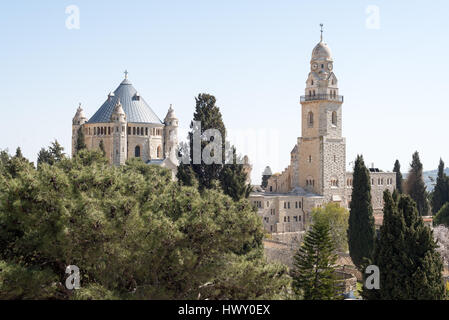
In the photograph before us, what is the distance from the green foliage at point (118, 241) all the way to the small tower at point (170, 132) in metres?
62.9

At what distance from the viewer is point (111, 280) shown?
2334cm

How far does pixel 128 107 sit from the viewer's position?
86250mm

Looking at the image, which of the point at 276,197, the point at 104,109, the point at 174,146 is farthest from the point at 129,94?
the point at 276,197

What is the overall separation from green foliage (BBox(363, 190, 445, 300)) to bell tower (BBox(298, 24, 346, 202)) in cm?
4732

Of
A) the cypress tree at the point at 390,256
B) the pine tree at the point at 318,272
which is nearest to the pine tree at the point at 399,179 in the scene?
the pine tree at the point at 318,272

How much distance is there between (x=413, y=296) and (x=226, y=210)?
8.52m

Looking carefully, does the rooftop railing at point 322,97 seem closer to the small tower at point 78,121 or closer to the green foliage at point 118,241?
the small tower at point 78,121

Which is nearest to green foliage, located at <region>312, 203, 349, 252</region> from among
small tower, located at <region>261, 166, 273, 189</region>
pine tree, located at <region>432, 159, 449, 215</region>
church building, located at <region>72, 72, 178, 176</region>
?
pine tree, located at <region>432, 159, 449, 215</region>

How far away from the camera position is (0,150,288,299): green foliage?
22234 mm

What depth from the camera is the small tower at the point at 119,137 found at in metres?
81.2

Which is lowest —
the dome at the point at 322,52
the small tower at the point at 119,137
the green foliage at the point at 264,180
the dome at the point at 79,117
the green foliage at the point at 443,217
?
the green foliage at the point at 443,217

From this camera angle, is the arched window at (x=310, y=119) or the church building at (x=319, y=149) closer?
the church building at (x=319, y=149)

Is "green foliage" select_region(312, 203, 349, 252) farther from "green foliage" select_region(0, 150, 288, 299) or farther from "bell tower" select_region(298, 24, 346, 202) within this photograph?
"green foliage" select_region(0, 150, 288, 299)

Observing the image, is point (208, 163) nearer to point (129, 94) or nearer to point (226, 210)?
point (226, 210)
